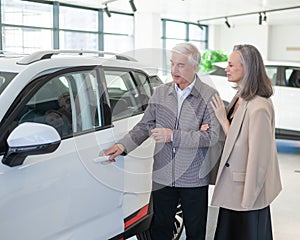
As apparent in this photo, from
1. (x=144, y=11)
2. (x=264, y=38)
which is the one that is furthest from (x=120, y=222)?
(x=264, y=38)

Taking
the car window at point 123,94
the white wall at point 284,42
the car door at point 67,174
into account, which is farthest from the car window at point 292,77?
the white wall at point 284,42

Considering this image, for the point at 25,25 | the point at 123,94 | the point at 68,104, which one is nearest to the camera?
the point at 68,104

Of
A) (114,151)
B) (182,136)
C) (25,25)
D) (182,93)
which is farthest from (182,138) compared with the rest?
(25,25)

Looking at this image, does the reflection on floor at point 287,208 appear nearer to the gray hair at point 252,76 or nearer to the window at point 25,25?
the gray hair at point 252,76

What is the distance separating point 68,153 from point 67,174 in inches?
3.8

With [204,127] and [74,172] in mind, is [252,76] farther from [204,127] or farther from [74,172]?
[74,172]

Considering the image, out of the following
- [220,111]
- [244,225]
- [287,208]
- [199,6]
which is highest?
[199,6]

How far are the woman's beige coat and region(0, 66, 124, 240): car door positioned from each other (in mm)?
562

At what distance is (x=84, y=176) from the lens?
79.4 inches

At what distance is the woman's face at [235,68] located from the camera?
2186 mm

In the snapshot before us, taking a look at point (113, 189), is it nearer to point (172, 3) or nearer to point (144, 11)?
point (172, 3)

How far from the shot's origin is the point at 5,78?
1.94m

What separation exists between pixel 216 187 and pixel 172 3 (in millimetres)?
8433

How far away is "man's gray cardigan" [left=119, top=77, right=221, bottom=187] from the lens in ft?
7.09
